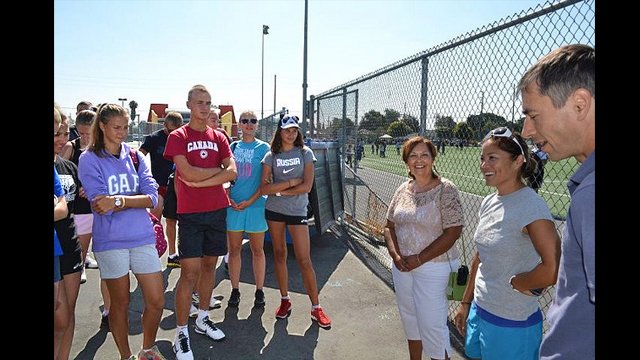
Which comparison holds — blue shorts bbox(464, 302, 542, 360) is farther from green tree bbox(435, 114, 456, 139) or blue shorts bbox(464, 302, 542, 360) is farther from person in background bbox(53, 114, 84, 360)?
person in background bbox(53, 114, 84, 360)

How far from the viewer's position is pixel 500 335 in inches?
88.5

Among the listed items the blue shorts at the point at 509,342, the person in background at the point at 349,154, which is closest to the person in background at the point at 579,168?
the blue shorts at the point at 509,342

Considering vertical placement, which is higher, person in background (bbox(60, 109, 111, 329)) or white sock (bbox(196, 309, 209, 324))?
person in background (bbox(60, 109, 111, 329))

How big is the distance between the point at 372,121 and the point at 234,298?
3.53m

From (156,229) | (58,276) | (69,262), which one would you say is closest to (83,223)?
(156,229)

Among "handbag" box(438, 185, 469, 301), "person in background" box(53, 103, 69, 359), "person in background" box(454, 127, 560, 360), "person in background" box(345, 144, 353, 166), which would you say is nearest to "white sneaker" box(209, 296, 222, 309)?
"person in background" box(53, 103, 69, 359)

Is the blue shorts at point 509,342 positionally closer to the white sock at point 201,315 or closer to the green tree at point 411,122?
the white sock at point 201,315

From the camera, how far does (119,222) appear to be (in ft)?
9.87

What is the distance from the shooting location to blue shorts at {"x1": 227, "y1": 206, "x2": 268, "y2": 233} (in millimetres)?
4391

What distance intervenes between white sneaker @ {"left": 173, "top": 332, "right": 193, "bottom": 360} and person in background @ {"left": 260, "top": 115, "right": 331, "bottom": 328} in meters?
1.08

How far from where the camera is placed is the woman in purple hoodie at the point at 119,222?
296 cm

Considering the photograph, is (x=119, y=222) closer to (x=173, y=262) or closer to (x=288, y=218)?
(x=288, y=218)
